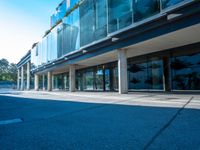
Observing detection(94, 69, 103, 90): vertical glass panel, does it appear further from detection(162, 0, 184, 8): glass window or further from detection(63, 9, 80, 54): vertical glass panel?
detection(162, 0, 184, 8): glass window

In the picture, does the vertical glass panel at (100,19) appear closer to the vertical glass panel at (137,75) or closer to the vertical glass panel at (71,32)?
the vertical glass panel at (71,32)

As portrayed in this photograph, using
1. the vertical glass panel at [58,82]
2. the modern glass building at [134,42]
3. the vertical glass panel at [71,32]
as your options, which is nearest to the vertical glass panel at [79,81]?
the modern glass building at [134,42]

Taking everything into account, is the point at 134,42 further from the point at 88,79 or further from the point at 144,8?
the point at 88,79

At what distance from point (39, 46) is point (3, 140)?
37.8 meters

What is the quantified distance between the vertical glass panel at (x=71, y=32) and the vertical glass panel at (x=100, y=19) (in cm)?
420

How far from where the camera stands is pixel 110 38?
54.2 feet

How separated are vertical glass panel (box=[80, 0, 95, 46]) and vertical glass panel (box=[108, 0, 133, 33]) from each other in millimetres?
3306

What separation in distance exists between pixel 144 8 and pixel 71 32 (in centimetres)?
1350

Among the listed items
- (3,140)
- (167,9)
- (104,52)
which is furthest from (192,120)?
(104,52)

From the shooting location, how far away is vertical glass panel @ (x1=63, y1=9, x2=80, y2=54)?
75.0ft

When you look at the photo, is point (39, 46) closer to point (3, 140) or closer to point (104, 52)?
point (104, 52)

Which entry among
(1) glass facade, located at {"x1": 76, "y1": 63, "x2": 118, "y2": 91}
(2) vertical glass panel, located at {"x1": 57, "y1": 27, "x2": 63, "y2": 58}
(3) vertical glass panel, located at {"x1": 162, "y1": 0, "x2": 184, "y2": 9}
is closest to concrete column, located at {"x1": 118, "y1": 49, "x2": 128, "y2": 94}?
(3) vertical glass panel, located at {"x1": 162, "y1": 0, "x2": 184, "y2": 9}

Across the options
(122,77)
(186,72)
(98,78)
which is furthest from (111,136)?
(98,78)

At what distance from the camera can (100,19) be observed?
18484 millimetres
